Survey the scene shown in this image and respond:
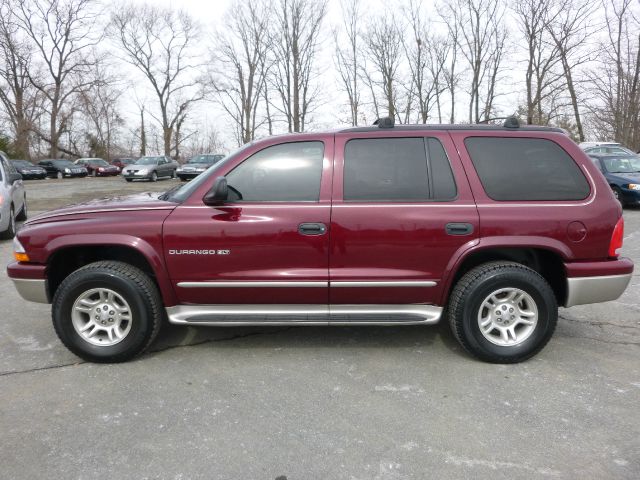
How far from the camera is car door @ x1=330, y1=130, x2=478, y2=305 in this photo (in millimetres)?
3176

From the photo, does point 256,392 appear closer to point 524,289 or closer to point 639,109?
point 524,289

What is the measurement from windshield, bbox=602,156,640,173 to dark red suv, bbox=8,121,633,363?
11.3m

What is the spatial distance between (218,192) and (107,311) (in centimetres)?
125

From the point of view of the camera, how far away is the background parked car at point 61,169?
33.1 meters

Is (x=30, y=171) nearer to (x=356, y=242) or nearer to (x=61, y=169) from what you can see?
(x=61, y=169)

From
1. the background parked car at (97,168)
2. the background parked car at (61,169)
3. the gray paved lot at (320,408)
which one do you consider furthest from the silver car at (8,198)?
the background parked car at (97,168)

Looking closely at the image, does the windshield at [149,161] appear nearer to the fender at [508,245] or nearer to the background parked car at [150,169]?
the background parked car at [150,169]

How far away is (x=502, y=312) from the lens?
333 cm

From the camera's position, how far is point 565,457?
228 cm

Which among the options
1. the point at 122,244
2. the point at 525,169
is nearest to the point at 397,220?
the point at 525,169

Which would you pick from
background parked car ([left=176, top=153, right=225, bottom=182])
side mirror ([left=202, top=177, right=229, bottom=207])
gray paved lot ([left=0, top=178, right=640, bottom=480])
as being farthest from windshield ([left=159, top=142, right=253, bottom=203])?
background parked car ([left=176, top=153, right=225, bottom=182])

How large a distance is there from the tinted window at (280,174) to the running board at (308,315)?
2.62 ft

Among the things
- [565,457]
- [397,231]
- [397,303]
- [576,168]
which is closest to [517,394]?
[565,457]

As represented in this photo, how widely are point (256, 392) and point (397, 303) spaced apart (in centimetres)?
117
